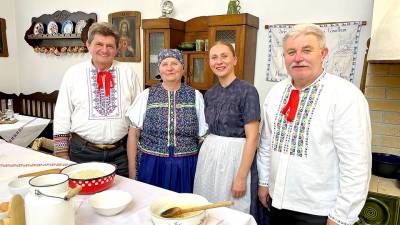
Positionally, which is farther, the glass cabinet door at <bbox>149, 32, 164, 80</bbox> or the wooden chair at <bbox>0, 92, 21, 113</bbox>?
the wooden chair at <bbox>0, 92, 21, 113</bbox>

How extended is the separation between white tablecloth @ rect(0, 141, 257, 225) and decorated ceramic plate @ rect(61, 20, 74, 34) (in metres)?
2.76

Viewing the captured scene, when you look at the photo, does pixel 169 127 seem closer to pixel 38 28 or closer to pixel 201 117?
pixel 201 117

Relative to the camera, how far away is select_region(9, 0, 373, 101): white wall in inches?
98.7

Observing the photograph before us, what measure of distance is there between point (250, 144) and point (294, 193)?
38cm

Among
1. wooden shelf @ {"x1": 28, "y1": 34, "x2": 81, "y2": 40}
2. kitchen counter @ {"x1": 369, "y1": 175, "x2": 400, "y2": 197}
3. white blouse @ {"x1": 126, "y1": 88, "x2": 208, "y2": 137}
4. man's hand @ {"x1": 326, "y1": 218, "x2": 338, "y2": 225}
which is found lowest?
kitchen counter @ {"x1": 369, "y1": 175, "x2": 400, "y2": 197}

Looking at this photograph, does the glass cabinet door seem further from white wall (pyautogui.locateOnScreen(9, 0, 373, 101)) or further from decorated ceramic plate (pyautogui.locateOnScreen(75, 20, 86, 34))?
decorated ceramic plate (pyautogui.locateOnScreen(75, 20, 86, 34))

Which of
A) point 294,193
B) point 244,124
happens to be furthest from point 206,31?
point 294,193

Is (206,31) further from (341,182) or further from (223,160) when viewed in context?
(341,182)

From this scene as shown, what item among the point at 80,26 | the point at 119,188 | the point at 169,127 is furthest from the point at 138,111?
the point at 80,26

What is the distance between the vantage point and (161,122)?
1.72 m

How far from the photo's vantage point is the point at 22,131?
2.86 metres

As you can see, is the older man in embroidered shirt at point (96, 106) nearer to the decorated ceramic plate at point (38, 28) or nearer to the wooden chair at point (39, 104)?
the wooden chair at point (39, 104)

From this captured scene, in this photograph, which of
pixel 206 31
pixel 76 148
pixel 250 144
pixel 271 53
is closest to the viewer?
pixel 250 144

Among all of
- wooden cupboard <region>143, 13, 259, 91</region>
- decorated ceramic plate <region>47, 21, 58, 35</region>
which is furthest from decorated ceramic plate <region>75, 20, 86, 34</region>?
wooden cupboard <region>143, 13, 259, 91</region>
